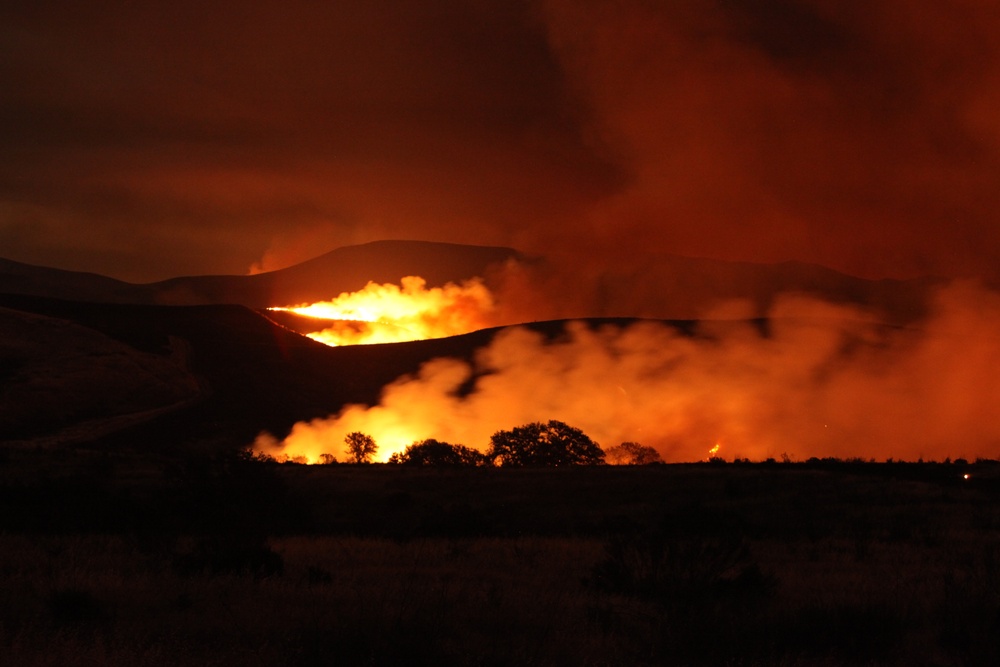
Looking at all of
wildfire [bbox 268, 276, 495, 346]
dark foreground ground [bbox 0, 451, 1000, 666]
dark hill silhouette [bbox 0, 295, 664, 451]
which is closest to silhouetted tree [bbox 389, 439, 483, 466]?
dark hill silhouette [bbox 0, 295, 664, 451]

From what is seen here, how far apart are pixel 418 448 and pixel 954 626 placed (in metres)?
51.7

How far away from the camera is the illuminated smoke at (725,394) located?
273ft

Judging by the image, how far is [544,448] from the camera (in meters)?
62.6

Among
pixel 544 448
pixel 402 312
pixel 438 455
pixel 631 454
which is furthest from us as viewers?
pixel 402 312

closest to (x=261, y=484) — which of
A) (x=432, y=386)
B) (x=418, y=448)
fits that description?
(x=418, y=448)

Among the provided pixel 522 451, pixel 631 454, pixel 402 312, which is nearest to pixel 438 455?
pixel 522 451

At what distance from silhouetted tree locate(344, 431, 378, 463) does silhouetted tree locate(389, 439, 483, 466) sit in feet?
24.7

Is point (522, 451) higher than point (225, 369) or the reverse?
the reverse

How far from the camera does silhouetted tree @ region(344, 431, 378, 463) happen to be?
68.2m

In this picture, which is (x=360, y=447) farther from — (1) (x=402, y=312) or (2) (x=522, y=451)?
(1) (x=402, y=312)

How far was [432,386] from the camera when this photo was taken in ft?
303

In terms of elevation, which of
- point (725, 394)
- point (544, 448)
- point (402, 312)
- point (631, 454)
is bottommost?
point (544, 448)

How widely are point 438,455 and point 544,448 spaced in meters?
8.28

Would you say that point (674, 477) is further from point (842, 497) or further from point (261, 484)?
point (261, 484)
